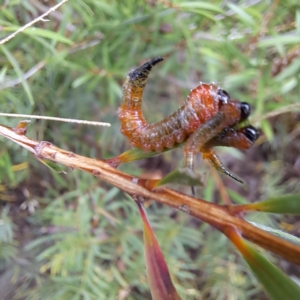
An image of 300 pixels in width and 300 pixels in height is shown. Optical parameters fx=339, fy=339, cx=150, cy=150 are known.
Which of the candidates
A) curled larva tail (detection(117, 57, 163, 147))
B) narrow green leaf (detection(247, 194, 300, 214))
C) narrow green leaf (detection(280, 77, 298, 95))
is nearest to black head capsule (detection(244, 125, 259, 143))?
narrow green leaf (detection(247, 194, 300, 214))

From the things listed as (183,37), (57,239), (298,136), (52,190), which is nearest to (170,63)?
(183,37)

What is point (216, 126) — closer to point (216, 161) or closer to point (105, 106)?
point (216, 161)

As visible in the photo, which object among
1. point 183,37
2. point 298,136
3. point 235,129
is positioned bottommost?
point 298,136

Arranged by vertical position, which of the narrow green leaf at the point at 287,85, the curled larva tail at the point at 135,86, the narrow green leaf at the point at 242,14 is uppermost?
the narrow green leaf at the point at 242,14

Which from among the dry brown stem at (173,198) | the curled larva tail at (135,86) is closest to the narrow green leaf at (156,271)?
the dry brown stem at (173,198)

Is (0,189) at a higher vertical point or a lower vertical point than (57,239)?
higher

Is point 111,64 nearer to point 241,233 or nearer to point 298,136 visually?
point 241,233

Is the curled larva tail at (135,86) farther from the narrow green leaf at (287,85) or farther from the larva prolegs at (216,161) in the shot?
the narrow green leaf at (287,85)

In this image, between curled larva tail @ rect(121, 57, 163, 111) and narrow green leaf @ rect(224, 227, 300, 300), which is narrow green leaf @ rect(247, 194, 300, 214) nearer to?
narrow green leaf @ rect(224, 227, 300, 300)
